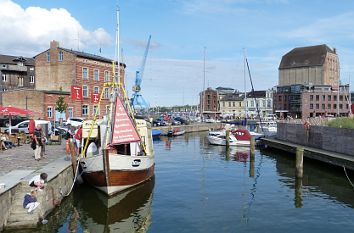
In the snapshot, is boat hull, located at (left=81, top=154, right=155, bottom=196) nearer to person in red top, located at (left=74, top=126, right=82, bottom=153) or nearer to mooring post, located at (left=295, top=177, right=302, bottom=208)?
person in red top, located at (left=74, top=126, right=82, bottom=153)

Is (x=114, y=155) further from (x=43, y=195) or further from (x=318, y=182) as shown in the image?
(x=318, y=182)

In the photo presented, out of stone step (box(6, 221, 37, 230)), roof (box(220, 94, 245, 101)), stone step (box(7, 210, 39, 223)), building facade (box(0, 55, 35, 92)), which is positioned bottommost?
stone step (box(6, 221, 37, 230))

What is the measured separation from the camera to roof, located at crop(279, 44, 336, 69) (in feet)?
486

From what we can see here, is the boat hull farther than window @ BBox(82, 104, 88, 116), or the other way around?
window @ BBox(82, 104, 88, 116)

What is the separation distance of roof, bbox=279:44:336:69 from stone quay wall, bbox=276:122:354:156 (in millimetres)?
113877

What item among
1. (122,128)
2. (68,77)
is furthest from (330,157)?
(68,77)

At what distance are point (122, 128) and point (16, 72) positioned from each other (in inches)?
3115

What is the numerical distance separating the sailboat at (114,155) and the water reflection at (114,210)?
533 mm

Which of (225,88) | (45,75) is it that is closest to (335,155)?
(45,75)

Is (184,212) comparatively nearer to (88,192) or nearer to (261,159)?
(88,192)

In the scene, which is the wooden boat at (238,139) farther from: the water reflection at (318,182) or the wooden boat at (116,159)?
the wooden boat at (116,159)

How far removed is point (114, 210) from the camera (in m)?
17.7

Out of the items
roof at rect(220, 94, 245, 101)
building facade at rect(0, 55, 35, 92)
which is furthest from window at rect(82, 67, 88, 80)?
roof at rect(220, 94, 245, 101)

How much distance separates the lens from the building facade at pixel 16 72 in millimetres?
88375
